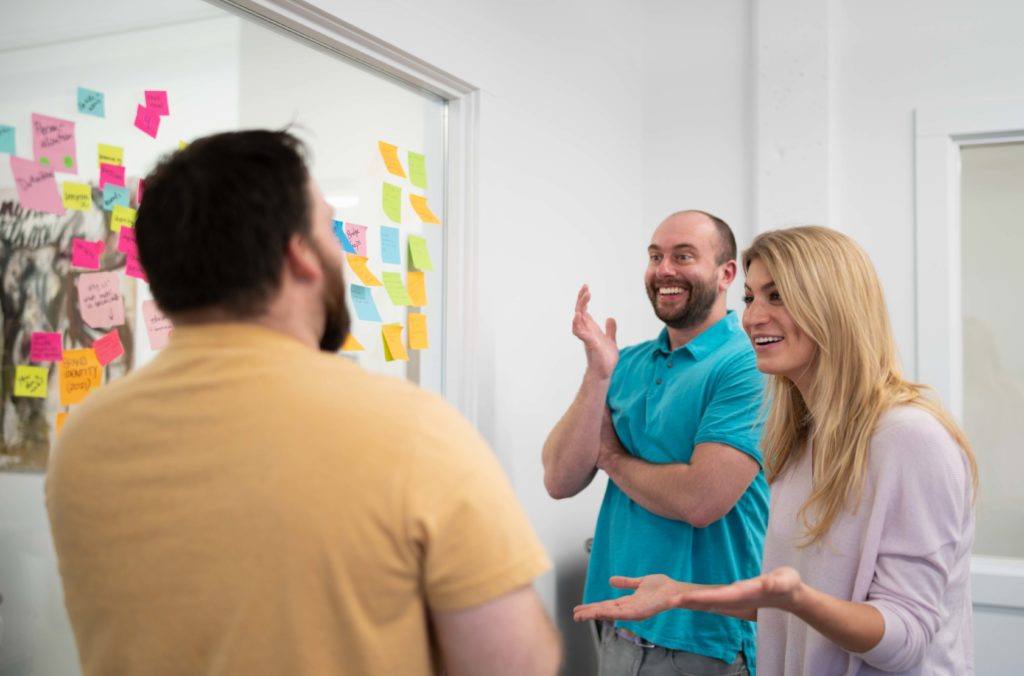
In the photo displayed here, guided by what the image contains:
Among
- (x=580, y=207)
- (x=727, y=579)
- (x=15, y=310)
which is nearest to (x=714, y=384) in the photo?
(x=727, y=579)

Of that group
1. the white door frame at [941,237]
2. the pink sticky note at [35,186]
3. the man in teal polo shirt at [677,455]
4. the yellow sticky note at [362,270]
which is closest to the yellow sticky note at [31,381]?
the pink sticky note at [35,186]

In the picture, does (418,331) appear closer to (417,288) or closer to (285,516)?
(417,288)

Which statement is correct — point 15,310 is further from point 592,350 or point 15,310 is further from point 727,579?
point 727,579

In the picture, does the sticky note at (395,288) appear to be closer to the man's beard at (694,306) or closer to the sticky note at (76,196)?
the man's beard at (694,306)

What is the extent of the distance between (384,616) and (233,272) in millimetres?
335

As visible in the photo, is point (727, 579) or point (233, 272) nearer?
point (233, 272)

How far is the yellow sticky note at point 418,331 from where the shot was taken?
7.51 ft

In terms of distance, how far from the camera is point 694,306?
6.88ft

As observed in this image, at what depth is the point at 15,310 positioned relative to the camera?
1.38 metres

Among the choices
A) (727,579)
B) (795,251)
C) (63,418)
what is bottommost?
(727,579)

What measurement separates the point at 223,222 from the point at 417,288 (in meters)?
1.53

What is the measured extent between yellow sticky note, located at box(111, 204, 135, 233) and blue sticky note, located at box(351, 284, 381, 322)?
24.3 inches

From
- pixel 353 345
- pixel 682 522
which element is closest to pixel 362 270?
pixel 353 345

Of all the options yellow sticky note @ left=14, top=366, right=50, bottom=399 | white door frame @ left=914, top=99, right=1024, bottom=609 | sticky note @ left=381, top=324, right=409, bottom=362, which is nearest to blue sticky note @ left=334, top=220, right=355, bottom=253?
sticky note @ left=381, top=324, right=409, bottom=362
